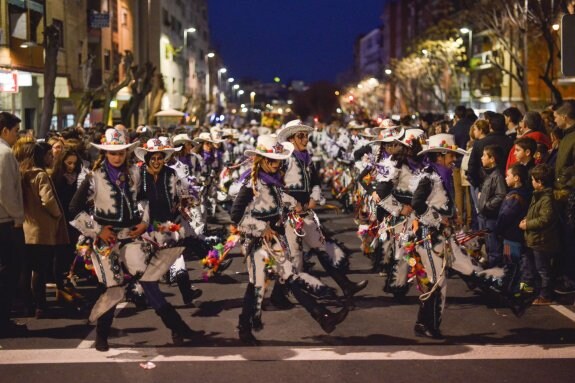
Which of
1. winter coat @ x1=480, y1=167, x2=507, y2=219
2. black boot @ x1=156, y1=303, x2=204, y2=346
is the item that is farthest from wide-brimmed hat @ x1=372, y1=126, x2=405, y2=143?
black boot @ x1=156, y1=303, x2=204, y2=346

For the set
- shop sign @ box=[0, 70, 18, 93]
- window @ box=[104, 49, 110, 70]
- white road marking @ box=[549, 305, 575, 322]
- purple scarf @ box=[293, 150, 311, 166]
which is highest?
window @ box=[104, 49, 110, 70]

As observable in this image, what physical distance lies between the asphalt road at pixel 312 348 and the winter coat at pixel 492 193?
1.16 m

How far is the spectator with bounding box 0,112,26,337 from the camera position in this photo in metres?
8.43

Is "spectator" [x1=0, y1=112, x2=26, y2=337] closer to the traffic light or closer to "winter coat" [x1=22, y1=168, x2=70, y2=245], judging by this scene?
"winter coat" [x1=22, y1=168, x2=70, y2=245]

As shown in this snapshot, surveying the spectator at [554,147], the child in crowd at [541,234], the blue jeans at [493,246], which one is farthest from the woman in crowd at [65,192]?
the spectator at [554,147]

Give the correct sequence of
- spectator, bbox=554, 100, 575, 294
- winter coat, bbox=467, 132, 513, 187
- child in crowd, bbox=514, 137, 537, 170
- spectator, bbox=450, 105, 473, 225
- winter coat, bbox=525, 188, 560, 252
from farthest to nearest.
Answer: spectator, bbox=450, 105, 473, 225 → winter coat, bbox=467, 132, 513, 187 → child in crowd, bbox=514, 137, 537, 170 → spectator, bbox=554, 100, 575, 294 → winter coat, bbox=525, 188, 560, 252

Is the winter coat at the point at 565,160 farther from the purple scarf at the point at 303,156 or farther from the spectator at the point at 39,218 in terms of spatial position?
the spectator at the point at 39,218

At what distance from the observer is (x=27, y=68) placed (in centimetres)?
2906

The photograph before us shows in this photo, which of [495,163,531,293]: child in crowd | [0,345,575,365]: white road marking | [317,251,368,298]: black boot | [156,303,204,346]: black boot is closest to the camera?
[0,345,575,365]: white road marking

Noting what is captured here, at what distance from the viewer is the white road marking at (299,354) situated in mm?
7590

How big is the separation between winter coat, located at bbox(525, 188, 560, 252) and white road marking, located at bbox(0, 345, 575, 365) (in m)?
2.20

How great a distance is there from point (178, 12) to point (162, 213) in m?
75.2

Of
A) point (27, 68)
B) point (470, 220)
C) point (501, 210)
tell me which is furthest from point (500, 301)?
point (27, 68)

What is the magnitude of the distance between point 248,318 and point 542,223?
372cm
